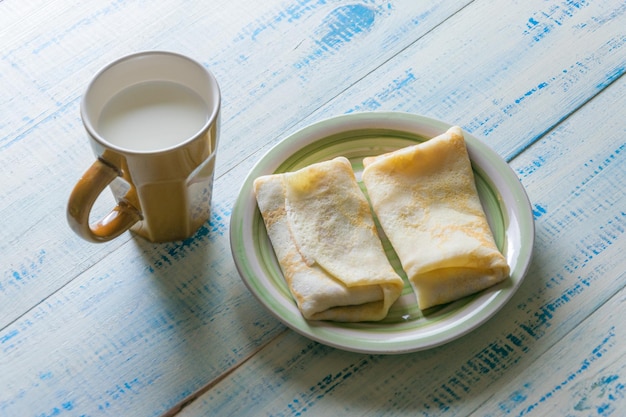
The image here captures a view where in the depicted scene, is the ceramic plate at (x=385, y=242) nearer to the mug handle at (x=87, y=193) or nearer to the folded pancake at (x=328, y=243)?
the folded pancake at (x=328, y=243)

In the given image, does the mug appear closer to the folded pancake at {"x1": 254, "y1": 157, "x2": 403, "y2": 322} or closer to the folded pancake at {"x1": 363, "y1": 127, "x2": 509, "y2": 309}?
the folded pancake at {"x1": 254, "y1": 157, "x2": 403, "y2": 322}

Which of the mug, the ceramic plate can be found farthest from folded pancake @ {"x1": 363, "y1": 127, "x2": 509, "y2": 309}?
the mug

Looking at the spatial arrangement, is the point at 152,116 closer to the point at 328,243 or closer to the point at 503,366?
the point at 328,243

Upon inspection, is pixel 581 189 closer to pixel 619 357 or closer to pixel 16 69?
pixel 619 357

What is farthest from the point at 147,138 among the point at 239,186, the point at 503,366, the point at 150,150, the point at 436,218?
the point at 503,366

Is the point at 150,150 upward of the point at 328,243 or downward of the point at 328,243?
upward

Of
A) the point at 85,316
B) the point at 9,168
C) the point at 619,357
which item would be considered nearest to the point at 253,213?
the point at 85,316
